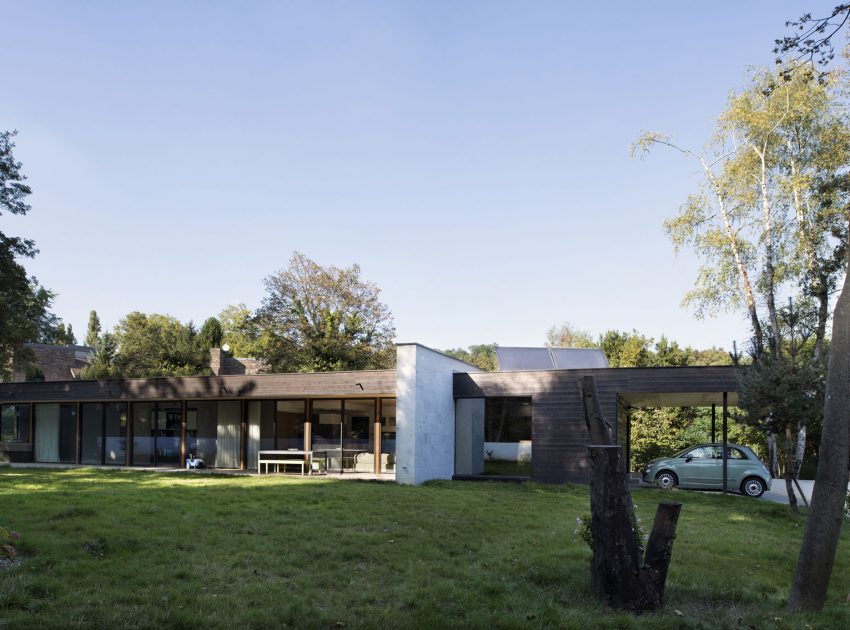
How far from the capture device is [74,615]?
Answer: 4.93m

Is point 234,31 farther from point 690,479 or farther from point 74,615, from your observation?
point 690,479

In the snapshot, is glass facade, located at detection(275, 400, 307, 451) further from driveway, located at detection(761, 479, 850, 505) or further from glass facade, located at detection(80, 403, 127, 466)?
driveway, located at detection(761, 479, 850, 505)

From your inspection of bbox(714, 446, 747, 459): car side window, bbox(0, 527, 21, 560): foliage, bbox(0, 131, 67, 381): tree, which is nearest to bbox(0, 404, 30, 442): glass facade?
bbox(0, 131, 67, 381): tree

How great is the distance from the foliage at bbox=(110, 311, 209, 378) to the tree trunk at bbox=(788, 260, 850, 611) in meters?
40.6

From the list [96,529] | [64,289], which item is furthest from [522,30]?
[64,289]

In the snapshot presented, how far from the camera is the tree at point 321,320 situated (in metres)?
36.2

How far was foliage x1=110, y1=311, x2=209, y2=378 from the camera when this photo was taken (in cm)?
4269

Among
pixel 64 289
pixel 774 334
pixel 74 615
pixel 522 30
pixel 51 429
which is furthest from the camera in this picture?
pixel 64 289

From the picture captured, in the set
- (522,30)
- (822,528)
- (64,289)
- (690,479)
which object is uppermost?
(522,30)

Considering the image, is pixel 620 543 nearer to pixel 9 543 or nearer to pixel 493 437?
pixel 9 543

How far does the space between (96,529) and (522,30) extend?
11277 millimetres

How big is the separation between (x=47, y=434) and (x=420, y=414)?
1583 cm

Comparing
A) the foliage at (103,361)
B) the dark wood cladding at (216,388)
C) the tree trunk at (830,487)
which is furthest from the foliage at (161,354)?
the tree trunk at (830,487)

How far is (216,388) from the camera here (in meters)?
20.0
